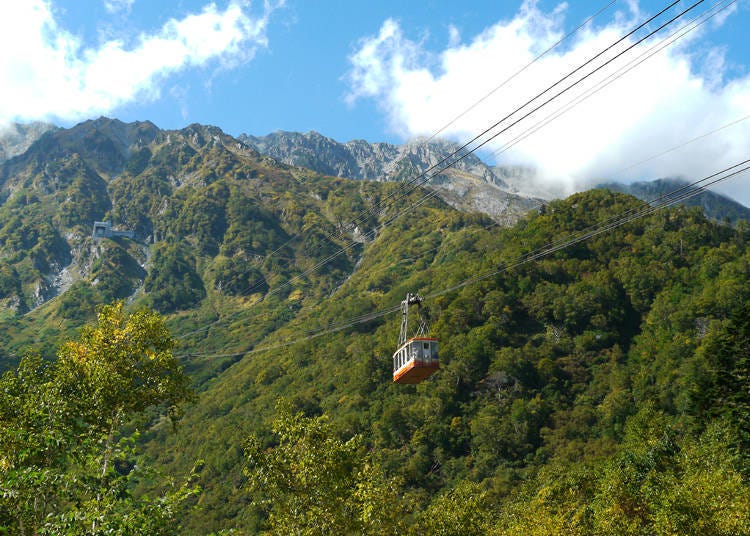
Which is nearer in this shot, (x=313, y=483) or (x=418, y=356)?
(x=313, y=483)

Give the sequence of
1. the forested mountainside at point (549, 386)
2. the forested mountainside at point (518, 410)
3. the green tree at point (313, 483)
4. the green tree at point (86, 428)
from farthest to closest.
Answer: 1. the forested mountainside at point (549, 386)
2. the forested mountainside at point (518, 410)
3. the green tree at point (313, 483)
4. the green tree at point (86, 428)

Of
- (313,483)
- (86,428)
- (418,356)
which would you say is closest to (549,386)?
(418,356)

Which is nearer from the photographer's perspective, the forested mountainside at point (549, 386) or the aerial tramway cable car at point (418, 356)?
the aerial tramway cable car at point (418, 356)

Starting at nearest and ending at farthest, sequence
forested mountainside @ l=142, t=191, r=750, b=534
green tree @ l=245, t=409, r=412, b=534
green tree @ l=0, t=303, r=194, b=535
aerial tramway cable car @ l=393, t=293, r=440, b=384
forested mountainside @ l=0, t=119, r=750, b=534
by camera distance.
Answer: green tree @ l=0, t=303, r=194, b=535
green tree @ l=245, t=409, r=412, b=534
forested mountainside @ l=0, t=119, r=750, b=534
aerial tramway cable car @ l=393, t=293, r=440, b=384
forested mountainside @ l=142, t=191, r=750, b=534

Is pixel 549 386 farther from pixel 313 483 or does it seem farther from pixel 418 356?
pixel 313 483

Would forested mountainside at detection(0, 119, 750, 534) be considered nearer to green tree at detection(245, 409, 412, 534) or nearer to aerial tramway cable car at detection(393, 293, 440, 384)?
green tree at detection(245, 409, 412, 534)

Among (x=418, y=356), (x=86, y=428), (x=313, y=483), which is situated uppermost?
(x=86, y=428)

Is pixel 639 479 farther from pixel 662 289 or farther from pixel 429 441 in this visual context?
pixel 662 289

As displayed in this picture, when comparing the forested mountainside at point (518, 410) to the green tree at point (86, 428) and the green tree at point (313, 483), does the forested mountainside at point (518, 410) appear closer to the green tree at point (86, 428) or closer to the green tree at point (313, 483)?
the green tree at point (313, 483)

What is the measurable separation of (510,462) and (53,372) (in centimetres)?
10082

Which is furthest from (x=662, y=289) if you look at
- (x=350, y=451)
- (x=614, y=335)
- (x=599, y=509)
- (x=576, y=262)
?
(x=350, y=451)

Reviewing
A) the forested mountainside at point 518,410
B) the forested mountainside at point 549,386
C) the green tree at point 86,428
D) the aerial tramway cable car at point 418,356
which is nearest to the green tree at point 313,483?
the forested mountainside at point 518,410

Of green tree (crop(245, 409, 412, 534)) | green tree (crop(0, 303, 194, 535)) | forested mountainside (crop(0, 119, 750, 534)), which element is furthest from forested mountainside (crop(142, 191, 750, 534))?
green tree (crop(0, 303, 194, 535))

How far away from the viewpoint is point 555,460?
359ft
